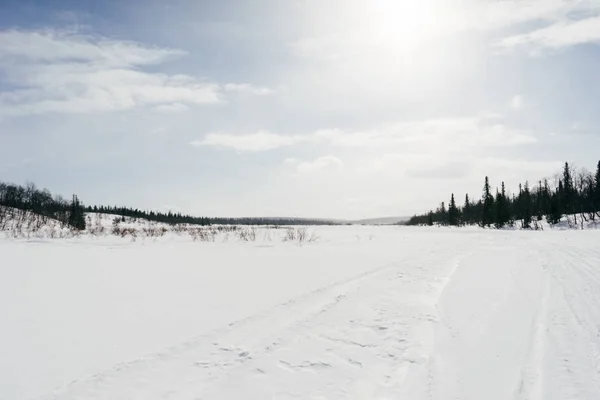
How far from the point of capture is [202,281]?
7848 mm

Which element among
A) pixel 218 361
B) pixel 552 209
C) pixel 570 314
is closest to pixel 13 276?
pixel 218 361

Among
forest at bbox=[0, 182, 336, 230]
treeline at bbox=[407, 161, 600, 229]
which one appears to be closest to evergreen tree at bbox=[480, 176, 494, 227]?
treeline at bbox=[407, 161, 600, 229]

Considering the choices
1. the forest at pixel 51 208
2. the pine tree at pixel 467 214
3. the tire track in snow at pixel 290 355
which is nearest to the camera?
the tire track in snow at pixel 290 355

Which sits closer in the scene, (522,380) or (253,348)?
(522,380)

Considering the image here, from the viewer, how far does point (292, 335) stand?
4.54m

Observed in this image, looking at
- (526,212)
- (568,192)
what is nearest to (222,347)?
(526,212)

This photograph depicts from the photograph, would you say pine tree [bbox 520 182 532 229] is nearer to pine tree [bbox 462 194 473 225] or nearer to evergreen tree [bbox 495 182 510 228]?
evergreen tree [bbox 495 182 510 228]

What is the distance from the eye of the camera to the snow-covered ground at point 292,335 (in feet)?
10.5

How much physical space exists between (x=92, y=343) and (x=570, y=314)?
6786 mm

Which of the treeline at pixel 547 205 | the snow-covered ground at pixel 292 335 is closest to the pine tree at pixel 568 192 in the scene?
the treeline at pixel 547 205

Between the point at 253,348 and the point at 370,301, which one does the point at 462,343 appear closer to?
the point at 370,301

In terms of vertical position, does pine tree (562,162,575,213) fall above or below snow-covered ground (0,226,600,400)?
above

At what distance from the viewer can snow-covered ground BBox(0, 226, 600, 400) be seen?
321 cm

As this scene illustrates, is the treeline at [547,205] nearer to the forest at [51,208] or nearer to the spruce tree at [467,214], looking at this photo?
the spruce tree at [467,214]
